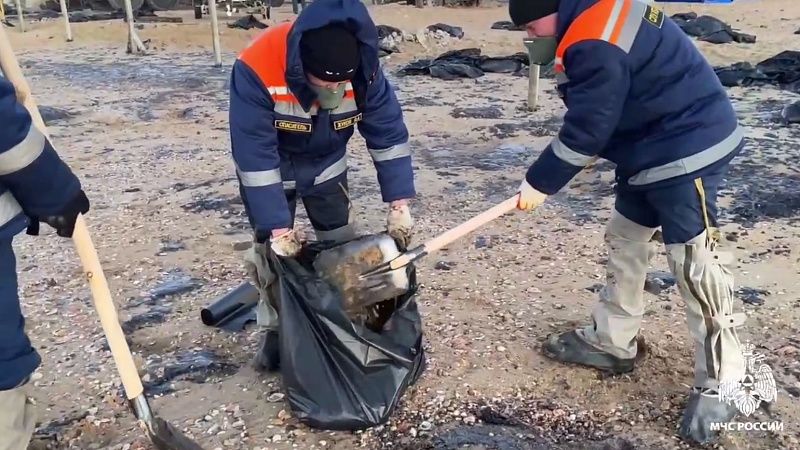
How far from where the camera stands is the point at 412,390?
276 cm

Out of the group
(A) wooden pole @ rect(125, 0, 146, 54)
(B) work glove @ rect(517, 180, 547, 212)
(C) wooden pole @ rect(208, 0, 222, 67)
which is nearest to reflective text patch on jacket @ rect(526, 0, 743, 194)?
(B) work glove @ rect(517, 180, 547, 212)

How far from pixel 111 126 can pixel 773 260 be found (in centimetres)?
580

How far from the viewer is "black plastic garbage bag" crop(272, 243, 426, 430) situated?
2471 millimetres

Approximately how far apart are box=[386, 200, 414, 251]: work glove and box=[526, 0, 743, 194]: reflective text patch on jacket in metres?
0.62

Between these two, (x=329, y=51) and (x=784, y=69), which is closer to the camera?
(x=329, y=51)

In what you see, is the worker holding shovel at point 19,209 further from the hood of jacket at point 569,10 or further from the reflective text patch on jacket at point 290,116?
the hood of jacket at point 569,10

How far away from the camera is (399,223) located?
2844 millimetres

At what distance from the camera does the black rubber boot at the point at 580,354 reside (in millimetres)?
2844

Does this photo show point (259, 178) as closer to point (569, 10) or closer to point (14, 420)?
point (14, 420)

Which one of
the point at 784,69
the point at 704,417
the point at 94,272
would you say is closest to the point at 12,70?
the point at 94,272

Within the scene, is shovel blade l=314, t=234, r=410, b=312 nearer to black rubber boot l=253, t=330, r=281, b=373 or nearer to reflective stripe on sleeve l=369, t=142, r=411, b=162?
reflective stripe on sleeve l=369, t=142, r=411, b=162

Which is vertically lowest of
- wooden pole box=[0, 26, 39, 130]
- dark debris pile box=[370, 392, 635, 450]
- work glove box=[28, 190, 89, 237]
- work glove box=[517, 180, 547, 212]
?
dark debris pile box=[370, 392, 635, 450]

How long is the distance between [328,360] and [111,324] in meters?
0.69

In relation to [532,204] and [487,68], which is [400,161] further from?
[487,68]
